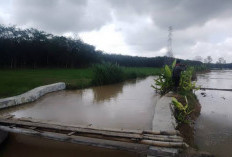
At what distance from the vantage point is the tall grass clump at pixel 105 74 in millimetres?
11262

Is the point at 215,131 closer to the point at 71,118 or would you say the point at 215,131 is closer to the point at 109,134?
the point at 109,134

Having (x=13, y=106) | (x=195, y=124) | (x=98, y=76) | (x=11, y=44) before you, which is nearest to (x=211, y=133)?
(x=195, y=124)

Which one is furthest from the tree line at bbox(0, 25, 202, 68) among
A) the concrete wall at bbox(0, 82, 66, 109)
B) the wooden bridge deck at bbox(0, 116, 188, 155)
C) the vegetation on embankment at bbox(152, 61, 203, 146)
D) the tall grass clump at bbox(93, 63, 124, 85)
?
the wooden bridge deck at bbox(0, 116, 188, 155)

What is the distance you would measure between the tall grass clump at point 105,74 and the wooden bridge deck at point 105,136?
7932mm

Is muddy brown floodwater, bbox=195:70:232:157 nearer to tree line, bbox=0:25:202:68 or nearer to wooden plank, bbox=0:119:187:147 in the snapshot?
wooden plank, bbox=0:119:187:147

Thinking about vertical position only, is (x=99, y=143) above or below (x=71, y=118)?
above

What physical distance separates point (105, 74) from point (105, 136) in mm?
8951

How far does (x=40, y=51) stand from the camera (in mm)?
25906

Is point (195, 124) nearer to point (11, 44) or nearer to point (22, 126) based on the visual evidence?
point (22, 126)

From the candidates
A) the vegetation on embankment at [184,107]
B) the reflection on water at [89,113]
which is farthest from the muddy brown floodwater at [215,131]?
the reflection on water at [89,113]

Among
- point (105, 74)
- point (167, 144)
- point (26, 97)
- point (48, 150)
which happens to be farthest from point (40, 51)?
point (167, 144)

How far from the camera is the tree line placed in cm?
2370

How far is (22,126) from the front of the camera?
3.42 meters

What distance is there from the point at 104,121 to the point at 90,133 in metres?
1.56
